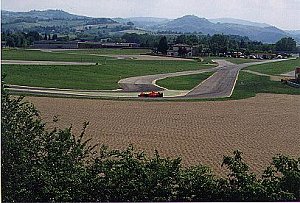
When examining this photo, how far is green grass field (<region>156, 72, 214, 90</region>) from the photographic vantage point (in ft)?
25.9

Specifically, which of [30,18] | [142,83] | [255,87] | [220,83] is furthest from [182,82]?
[30,18]

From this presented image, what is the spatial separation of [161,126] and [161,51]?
2849 mm

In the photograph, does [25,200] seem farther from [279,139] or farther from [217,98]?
[217,98]

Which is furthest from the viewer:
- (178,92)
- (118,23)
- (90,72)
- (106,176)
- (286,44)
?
(178,92)

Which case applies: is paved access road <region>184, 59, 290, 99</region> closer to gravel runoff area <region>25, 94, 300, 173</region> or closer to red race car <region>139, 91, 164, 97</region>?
red race car <region>139, 91, 164, 97</region>

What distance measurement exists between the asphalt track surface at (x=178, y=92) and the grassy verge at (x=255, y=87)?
0.51 feet

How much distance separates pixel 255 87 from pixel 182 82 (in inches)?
51.4

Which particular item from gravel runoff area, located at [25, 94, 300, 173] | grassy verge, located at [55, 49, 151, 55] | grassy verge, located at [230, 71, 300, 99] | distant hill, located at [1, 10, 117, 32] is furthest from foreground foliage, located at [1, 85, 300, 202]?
grassy verge, located at [55, 49, 151, 55]

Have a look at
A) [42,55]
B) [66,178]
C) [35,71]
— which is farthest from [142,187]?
[42,55]

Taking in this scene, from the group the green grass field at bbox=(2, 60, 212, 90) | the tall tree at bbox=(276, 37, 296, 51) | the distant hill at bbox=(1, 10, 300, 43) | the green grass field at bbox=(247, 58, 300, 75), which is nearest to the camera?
the distant hill at bbox=(1, 10, 300, 43)

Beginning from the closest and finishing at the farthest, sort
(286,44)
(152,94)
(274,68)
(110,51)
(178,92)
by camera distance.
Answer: (286,44) < (152,94) < (178,92) < (274,68) < (110,51)

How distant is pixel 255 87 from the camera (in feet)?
26.8

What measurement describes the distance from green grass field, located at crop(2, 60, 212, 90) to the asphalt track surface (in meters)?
0.11

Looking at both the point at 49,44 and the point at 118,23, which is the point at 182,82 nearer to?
the point at 49,44
